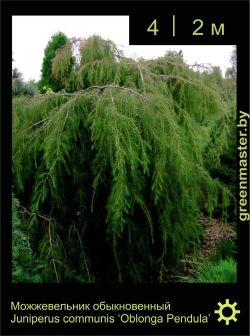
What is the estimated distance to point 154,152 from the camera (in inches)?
115

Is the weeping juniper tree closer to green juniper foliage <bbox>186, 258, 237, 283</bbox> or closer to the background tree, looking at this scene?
green juniper foliage <bbox>186, 258, 237, 283</bbox>

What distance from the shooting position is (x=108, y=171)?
304 cm

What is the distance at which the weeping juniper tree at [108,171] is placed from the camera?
2.81m

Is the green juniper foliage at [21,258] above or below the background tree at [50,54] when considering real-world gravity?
below

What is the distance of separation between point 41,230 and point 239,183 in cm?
158

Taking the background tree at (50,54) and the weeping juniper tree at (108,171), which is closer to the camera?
the weeping juniper tree at (108,171)

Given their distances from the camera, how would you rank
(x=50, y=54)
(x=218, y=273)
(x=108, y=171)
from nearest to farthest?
(x=108, y=171), (x=218, y=273), (x=50, y=54)

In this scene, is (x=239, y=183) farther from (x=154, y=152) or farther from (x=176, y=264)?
(x=176, y=264)

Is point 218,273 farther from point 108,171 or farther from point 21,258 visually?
point 21,258

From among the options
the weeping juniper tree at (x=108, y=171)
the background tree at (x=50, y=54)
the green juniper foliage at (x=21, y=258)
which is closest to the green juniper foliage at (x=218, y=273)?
the weeping juniper tree at (x=108, y=171)

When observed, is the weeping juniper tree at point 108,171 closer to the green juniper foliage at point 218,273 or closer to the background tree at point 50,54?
the green juniper foliage at point 218,273

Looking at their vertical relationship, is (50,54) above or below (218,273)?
above

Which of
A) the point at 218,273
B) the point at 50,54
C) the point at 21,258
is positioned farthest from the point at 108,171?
the point at 50,54

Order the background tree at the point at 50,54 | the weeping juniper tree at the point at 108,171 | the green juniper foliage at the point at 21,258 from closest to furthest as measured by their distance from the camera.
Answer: the green juniper foliage at the point at 21,258 → the weeping juniper tree at the point at 108,171 → the background tree at the point at 50,54
